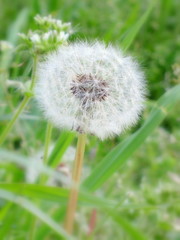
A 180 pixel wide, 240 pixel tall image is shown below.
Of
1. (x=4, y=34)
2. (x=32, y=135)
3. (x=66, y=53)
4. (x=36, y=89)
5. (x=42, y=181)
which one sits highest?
(x=66, y=53)

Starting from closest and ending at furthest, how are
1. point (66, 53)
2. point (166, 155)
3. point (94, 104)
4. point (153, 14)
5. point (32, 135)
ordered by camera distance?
point (94, 104), point (66, 53), point (32, 135), point (166, 155), point (153, 14)

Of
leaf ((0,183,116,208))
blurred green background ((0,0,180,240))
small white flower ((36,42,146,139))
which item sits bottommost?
blurred green background ((0,0,180,240))

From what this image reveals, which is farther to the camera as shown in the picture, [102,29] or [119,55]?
[102,29]

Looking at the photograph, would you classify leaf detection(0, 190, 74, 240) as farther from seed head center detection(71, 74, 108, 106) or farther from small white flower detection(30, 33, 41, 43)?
small white flower detection(30, 33, 41, 43)

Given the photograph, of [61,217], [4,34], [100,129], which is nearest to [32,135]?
[61,217]

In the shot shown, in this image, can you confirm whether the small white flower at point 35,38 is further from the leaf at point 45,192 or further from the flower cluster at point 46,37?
the leaf at point 45,192

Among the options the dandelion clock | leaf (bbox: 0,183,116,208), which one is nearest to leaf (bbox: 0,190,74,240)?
leaf (bbox: 0,183,116,208)

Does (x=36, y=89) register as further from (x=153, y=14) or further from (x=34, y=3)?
(x=153, y=14)
